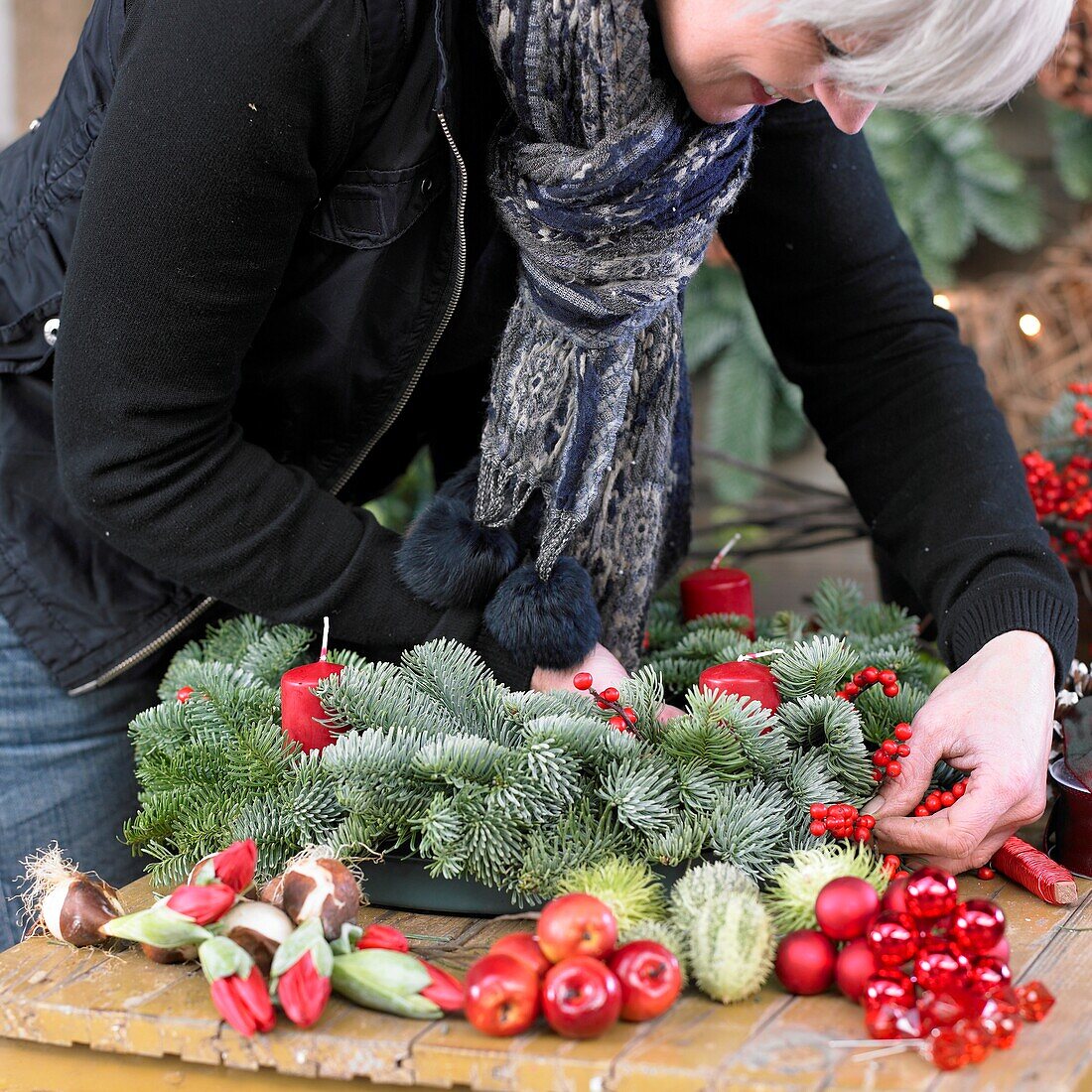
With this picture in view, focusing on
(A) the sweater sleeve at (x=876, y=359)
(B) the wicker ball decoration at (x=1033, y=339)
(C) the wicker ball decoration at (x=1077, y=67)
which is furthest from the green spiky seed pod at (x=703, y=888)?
(C) the wicker ball decoration at (x=1077, y=67)

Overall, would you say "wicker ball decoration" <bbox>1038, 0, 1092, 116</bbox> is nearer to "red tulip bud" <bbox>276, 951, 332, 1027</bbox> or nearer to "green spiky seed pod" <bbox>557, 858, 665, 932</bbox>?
"green spiky seed pod" <bbox>557, 858, 665, 932</bbox>

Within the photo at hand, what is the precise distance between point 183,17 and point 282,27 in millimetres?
63

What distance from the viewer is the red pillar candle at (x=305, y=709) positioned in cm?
83

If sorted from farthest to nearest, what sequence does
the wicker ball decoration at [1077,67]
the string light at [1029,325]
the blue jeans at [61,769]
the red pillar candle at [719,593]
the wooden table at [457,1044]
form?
the string light at [1029,325] < the wicker ball decoration at [1077,67] < the red pillar candle at [719,593] < the blue jeans at [61,769] < the wooden table at [457,1044]

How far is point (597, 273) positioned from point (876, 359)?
1.31ft

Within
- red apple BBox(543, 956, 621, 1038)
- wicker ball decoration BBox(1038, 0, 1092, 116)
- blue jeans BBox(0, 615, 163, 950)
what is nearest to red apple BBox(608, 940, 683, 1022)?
red apple BBox(543, 956, 621, 1038)

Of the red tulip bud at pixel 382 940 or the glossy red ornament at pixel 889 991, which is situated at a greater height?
the red tulip bud at pixel 382 940

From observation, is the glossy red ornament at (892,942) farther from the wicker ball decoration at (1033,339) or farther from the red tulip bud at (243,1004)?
the wicker ball decoration at (1033,339)

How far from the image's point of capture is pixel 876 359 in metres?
1.15

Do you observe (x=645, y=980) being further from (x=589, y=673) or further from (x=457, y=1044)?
(x=589, y=673)

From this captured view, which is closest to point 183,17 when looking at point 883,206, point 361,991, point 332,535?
point 332,535

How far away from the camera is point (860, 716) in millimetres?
884

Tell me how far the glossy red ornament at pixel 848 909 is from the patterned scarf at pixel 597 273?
366 millimetres

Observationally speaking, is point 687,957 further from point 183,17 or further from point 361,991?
point 183,17
